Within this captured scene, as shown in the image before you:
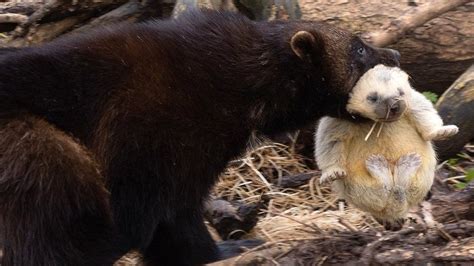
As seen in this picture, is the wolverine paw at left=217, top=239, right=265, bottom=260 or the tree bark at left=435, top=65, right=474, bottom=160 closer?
the wolverine paw at left=217, top=239, right=265, bottom=260

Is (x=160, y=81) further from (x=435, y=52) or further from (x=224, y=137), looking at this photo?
(x=435, y=52)

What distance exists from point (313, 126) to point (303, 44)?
44.5 inches

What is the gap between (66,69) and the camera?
485 cm

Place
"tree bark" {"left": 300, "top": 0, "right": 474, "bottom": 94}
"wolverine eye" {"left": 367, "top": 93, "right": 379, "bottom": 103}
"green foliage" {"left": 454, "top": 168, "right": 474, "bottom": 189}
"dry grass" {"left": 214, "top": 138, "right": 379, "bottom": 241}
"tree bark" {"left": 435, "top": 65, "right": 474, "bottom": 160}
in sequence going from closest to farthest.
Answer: "wolverine eye" {"left": 367, "top": 93, "right": 379, "bottom": 103}
"dry grass" {"left": 214, "top": 138, "right": 379, "bottom": 241}
"green foliage" {"left": 454, "top": 168, "right": 474, "bottom": 189}
"tree bark" {"left": 435, "top": 65, "right": 474, "bottom": 160}
"tree bark" {"left": 300, "top": 0, "right": 474, "bottom": 94}

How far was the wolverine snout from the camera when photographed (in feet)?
16.4

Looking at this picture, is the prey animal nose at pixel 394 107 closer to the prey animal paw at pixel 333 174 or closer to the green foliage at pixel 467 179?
the prey animal paw at pixel 333 174

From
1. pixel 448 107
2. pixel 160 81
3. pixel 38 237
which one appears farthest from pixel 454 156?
pixel 38 237

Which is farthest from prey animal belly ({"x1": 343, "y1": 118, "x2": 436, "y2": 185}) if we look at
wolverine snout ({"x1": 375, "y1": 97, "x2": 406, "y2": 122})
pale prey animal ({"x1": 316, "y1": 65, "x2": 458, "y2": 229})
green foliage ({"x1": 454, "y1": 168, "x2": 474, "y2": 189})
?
green foliage ({"x1": 454, "y1": 168, "x2": 474, "y2": 189})

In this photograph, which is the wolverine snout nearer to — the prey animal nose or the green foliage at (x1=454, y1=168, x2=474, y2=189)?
the prey animal nose

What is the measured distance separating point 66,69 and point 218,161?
811 mm

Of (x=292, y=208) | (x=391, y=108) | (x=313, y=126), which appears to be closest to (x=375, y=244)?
→ (x=391, y=108)

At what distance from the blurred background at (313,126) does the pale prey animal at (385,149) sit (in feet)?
0.53

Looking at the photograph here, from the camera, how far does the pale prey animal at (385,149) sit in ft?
16.4

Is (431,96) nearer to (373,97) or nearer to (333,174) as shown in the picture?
(373,97)
